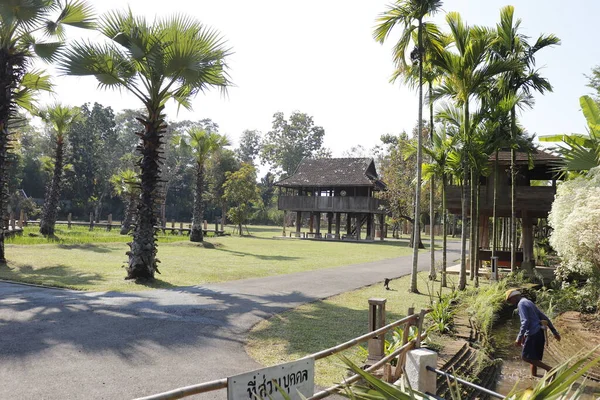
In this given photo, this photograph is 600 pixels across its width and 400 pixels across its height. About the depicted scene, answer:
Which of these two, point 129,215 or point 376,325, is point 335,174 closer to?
point 129,215

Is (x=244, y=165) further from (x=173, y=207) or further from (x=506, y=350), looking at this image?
(x=506, y=350)

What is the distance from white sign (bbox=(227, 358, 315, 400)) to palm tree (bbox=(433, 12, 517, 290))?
11.4 meters

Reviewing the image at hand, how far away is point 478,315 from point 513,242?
816 centimetres

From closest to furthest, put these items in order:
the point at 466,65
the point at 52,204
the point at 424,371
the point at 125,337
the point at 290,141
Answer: the point at 424,371 < the point at 125,337 < the point at 466,65 < the point at 52,204 < the point at 290,141

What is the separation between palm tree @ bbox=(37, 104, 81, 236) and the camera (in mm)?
26547

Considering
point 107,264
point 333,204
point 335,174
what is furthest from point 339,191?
point 107,264

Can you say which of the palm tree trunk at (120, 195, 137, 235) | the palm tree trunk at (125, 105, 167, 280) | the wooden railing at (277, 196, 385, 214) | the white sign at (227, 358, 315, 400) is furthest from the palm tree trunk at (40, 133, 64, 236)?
the white sign at (227, 358, 315, 400)

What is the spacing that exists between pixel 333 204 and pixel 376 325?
35829 millimetres

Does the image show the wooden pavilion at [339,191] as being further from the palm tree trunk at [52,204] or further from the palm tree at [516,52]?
the palm tree at [516,52]

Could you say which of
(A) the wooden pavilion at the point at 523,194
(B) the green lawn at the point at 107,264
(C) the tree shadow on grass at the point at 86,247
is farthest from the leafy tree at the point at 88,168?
(A) the wooden pavilion at the point at 523,194

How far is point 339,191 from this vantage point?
45.1m

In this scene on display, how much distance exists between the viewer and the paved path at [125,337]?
5840 millimetres

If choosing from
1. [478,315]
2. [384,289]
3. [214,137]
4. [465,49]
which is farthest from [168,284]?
[214,137]

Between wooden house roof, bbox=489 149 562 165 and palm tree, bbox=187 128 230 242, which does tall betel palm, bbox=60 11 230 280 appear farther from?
palm tree, bbox=187 128 230 242
